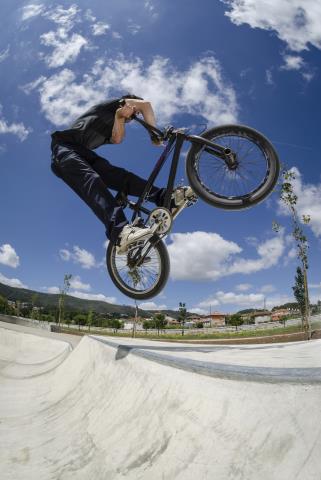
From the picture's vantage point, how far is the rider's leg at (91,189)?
442 centimetres

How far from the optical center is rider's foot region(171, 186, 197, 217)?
187 inches

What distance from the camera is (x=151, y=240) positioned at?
4.50 meters

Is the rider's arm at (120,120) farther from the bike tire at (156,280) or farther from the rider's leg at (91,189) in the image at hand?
the bike tire at (156,280)

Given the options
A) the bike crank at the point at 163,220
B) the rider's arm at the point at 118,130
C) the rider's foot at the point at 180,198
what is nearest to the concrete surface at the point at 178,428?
the bike crank at the point at 163,220

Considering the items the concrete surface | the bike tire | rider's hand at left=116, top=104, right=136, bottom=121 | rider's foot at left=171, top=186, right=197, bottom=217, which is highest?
rider's hand at left=116, top=104, right=136, bottom=121

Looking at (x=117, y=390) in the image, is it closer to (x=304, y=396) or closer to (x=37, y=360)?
(x=304, y=396)

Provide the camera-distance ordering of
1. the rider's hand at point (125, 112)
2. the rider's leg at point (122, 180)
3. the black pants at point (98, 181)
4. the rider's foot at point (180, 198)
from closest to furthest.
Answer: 1. the black pants at point (98, 181)
2. the rider's hand at point (125, 112)
3. the rider's foot at point (180, 198)
4. the rider's leg at point (122, 180)

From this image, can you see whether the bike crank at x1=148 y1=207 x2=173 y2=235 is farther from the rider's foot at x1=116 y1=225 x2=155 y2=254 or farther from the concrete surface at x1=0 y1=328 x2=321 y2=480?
the concrete surface at x1=0 y1=328 x2=321 y2=480

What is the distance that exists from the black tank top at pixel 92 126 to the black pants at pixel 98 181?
0.11m

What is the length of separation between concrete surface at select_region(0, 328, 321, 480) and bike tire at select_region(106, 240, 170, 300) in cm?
100

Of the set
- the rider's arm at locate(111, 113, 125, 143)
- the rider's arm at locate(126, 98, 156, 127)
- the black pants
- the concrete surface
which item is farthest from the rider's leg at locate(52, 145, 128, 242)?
the concrete surface

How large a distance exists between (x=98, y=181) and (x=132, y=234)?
0.87 m

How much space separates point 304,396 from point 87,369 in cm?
379

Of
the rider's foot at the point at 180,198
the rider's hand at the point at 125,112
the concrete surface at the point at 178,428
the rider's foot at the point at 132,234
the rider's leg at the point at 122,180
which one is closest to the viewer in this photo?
the concrete surface at the point at 178,428
